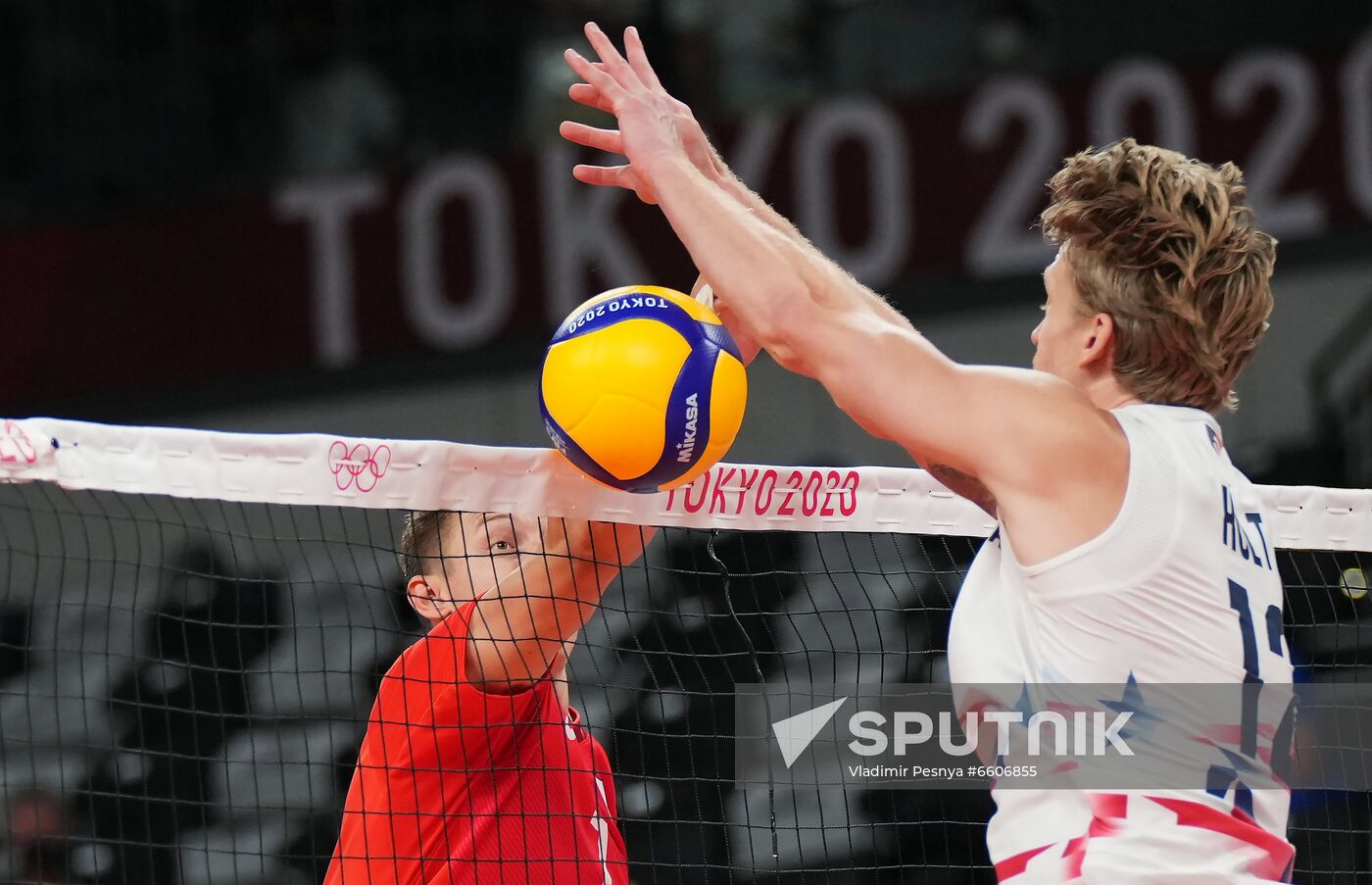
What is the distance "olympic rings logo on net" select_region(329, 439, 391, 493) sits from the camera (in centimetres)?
326

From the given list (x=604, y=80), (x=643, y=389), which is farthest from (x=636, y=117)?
(x=643, y=389)

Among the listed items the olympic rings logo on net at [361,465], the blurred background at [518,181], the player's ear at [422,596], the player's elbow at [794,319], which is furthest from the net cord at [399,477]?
the blurred background at [518,181]

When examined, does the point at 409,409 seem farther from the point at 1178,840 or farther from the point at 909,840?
the point at 1178,840

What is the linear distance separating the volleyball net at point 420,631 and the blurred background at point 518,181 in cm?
130

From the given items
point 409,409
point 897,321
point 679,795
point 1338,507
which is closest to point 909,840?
point 679,795

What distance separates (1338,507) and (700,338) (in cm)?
157

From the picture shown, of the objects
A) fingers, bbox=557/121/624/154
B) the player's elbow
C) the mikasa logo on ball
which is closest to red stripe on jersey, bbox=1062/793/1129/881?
the player's elbow

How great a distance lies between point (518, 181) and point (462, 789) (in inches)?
290

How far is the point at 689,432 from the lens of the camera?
284 centimetres

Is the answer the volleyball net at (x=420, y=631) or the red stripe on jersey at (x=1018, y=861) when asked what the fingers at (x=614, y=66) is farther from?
the red stripe on jersey at (x=1018, y=861)

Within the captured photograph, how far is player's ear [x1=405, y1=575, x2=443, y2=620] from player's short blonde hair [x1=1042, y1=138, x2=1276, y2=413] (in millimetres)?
1491

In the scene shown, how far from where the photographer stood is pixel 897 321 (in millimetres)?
2586

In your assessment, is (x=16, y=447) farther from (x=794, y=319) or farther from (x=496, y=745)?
(x=794, y=319)
